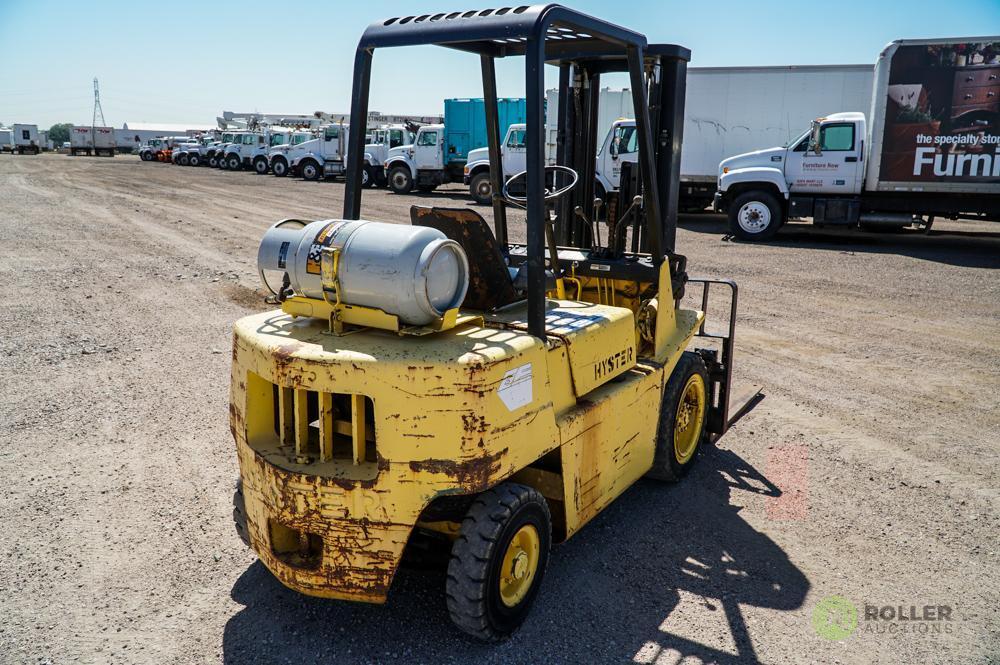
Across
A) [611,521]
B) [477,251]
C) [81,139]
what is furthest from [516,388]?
[81,139]

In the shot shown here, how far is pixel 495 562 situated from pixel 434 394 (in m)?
0.76

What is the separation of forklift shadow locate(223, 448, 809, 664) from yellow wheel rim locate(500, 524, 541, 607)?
173 mm

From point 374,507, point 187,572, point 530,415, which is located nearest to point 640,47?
point 530,415

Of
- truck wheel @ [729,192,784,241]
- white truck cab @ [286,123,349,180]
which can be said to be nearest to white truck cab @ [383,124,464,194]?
white truck cab @ [286,123,349,180]

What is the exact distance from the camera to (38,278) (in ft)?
36.0

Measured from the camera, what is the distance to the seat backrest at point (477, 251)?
3.74m

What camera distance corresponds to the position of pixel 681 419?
16.7 ft

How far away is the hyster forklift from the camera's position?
3041mm

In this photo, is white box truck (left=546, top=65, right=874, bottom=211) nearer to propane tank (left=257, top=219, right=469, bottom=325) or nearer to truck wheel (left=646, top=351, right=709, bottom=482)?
truck wheel (left=646, top=351, right=709, bottom=482)

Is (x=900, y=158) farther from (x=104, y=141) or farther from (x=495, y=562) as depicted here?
(x=104, y=141)

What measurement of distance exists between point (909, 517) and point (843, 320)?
530 cm

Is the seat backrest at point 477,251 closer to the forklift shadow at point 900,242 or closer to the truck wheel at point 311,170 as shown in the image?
the forklift shadow at point 900,242

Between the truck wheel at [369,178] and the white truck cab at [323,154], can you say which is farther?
the white truck cab at [323,154]

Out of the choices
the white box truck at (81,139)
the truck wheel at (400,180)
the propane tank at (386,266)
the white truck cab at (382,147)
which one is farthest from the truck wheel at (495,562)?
the white box truck at (81,139)
